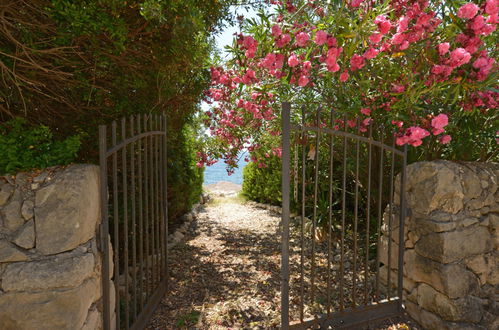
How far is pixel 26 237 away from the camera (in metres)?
1.81

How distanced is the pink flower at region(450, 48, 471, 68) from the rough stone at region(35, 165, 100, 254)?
2647mm

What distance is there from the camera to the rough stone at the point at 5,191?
1.82m

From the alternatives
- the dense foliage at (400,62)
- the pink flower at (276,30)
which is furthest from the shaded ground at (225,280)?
the pink flower at (276,30)

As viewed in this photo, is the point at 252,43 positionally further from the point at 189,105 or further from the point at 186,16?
the point at 189,105

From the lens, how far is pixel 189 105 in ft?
15.5

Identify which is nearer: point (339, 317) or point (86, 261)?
point (86, 261)

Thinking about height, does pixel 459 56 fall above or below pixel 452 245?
above

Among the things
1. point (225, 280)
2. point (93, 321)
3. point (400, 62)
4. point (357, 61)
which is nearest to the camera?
point (93, 321)

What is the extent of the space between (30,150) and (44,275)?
2.41 feet

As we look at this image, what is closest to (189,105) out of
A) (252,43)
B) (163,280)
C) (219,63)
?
(219,63)

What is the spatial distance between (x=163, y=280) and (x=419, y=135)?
2819 millimetres

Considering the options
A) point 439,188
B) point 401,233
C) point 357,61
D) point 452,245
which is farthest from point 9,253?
point 452,245

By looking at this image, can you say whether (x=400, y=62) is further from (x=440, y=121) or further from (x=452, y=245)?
(x=452, y=245)

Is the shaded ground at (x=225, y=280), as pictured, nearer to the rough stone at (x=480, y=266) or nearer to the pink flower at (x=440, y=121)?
the rough stone at (x=480, y=266)
